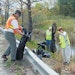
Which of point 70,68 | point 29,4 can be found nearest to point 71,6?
point 29,4

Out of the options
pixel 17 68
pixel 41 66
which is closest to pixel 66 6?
pixel 17 68

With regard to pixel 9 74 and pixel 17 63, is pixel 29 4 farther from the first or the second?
pixel 9 74

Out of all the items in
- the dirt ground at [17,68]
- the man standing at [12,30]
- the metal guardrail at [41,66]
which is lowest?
the dirt ground at [17,68]

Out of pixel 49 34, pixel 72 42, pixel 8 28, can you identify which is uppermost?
pixel 8 28

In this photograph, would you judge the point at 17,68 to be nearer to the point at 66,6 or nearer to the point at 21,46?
the point at 21,46

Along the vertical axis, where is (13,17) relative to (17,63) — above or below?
above

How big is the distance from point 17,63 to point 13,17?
1.46 meters

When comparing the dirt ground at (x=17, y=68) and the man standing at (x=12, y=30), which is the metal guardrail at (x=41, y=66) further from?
the man standing at (x=12, y=30)

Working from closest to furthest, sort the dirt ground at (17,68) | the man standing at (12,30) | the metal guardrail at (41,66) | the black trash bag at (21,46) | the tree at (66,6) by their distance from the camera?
the metal guardrail at (41,66)
the dirt ground at (17,68)
the man standing at (12,30)
the black trash bag at (21,46)
the tree at (66,6)

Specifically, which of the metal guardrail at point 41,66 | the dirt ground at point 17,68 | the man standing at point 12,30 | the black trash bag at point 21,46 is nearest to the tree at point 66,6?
the black trash bag at point 21,46

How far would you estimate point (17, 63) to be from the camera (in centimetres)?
1023

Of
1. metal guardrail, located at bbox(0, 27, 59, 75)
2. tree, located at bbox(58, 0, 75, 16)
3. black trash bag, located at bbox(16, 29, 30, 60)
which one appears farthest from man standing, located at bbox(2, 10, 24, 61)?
tree, located at bbox(58, 0, 75, 16)

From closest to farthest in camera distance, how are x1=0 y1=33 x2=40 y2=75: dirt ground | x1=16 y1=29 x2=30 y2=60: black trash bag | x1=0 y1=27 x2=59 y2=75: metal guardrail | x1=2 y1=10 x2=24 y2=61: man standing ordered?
x1=0 y1=27 x2=59 y2=75: metal guardrail
x1=0 y1=33 x2=40 y2=75: dirt ground
x1=2 y1=10 x2=24 y2=61: man standing
x1=16 y1=29 x2=30 y2=60: black trash bag

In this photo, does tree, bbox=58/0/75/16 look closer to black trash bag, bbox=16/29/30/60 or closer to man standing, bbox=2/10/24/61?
black trash bag, bbox=16/29/30/60
